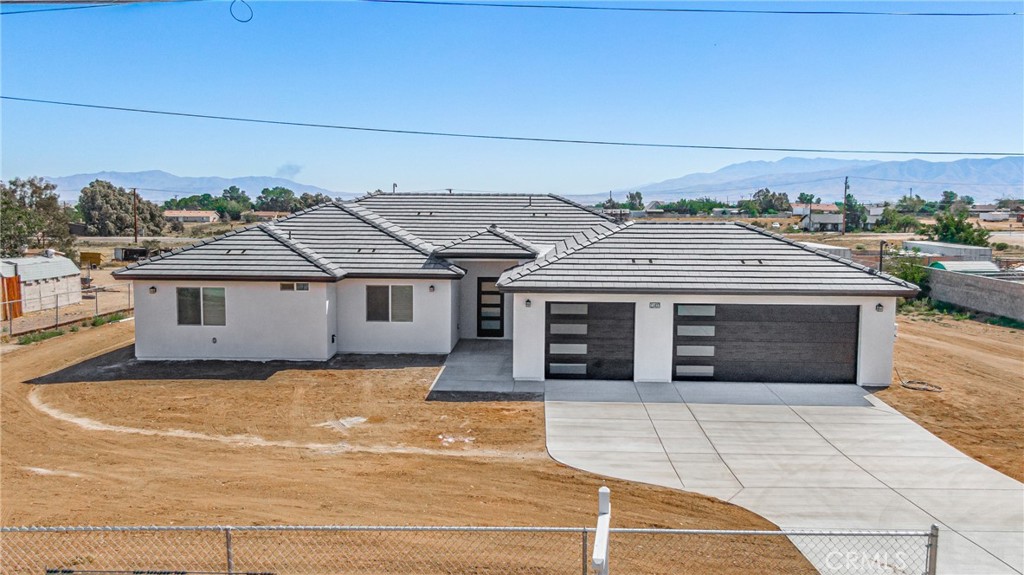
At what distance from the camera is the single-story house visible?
55.9 feet

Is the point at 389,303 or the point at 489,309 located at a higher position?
the point at 389,303

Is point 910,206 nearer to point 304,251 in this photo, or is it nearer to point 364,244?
point 364,244

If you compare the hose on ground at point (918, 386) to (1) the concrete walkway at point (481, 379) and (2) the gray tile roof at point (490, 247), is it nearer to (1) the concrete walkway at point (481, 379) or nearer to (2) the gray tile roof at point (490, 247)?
(1) the concrete walkway at point (481, 379)

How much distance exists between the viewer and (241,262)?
19328 millimetres

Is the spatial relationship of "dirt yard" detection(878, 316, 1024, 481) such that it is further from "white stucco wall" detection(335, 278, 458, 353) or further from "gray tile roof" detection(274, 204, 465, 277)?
"gray tile roof" detection(274, 204, 465, 277)

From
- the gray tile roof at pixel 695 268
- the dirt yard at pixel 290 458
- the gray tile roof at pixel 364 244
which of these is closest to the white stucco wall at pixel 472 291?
the gray tile roof at pixel 364 244

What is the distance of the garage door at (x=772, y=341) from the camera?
1708 cm

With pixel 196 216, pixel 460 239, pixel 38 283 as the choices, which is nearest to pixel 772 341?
pixel 460 239

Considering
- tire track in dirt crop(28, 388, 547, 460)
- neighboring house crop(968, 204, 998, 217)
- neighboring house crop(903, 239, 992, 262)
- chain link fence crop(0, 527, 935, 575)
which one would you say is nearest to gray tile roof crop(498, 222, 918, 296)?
tire track in dirt crop(28, 388, 547, 460)

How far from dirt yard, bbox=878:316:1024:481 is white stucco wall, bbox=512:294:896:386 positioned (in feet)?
2.72

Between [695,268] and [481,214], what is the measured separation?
9.42m

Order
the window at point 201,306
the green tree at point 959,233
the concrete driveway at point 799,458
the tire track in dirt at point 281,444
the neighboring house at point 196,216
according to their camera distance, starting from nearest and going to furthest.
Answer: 1. the concrete driveway at point 799,458
2. the tire track in dirt at point 281,444
3. the window at point 201,306
4. the green tree at point 959,233
5. the neighboring house at point 196,216

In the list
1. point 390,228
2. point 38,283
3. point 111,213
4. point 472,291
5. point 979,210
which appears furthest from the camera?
Answer: point 979,210

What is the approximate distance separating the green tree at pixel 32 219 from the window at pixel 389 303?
101 feet
